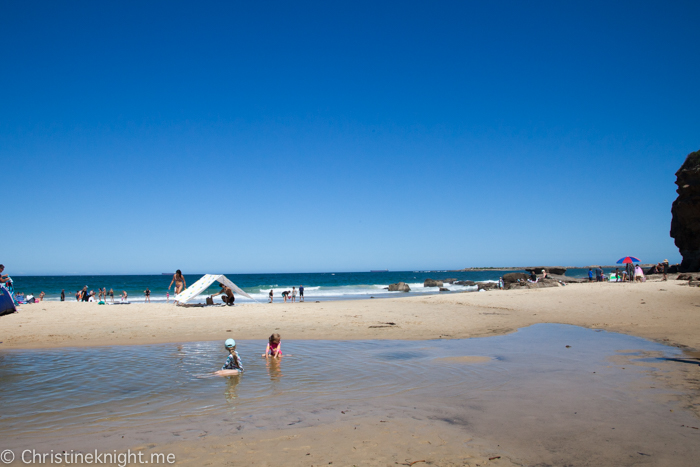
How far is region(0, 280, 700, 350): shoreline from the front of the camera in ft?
43.5

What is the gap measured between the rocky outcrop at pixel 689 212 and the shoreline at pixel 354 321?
3318 cm

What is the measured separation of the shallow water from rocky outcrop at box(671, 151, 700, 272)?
47842mm

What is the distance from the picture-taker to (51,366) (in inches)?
359

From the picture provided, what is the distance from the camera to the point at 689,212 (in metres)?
48.1

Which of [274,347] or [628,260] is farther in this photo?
[628,260]

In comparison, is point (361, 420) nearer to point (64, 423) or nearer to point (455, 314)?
point (64, 423)

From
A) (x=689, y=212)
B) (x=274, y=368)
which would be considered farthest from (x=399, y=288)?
(x=274, y=368)

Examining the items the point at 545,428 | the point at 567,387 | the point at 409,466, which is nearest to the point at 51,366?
the point at 409,466

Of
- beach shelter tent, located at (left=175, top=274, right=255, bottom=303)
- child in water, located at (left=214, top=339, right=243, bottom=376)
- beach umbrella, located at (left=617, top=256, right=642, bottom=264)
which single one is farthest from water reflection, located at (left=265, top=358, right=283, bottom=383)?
beach umbrella, located at (left=617, top=256, right=642, bottom=264)

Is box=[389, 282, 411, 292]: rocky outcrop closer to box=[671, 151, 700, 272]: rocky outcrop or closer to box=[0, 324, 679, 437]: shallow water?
box=[671, 151, 700, 272]: rocky outcrop

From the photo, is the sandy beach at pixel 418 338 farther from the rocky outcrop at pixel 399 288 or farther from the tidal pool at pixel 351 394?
the rocky outcrop at pixel 399 288

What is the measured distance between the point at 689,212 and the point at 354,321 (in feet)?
168

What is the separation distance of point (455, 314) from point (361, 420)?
14831 mm

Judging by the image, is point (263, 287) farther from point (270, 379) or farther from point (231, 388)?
point (231, 388)
